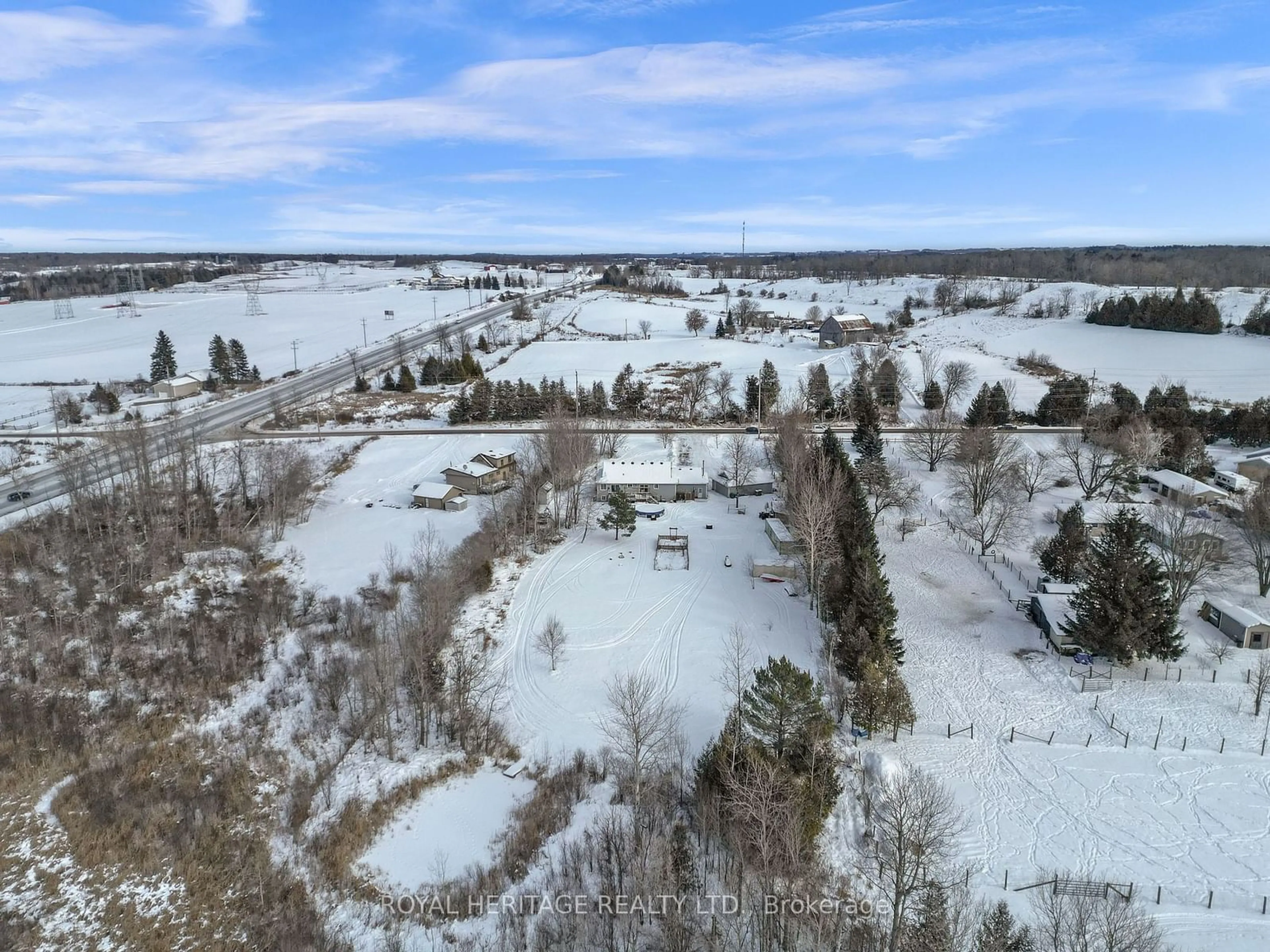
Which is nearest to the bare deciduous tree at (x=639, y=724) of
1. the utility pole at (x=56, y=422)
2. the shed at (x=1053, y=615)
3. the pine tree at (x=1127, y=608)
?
the shed at (x=1053, y=615)

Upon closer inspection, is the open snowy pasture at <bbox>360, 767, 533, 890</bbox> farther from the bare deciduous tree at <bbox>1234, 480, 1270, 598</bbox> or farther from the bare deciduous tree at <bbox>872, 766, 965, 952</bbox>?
the bare deciduous tree at <bbox>1234, 480, 1270, 598</bbox>

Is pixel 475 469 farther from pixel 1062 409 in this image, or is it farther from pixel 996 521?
pixel 1062 409

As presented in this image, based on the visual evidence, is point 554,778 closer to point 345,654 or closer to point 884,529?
point 345,654

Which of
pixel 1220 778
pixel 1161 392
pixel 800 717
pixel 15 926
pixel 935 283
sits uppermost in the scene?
pixel 935 283

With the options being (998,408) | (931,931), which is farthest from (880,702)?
(998,408)

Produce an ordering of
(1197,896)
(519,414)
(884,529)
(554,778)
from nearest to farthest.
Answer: (1197,896), (554,778), (884,529), (519,414)

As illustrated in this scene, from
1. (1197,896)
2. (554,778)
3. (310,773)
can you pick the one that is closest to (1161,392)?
(1197,896)
